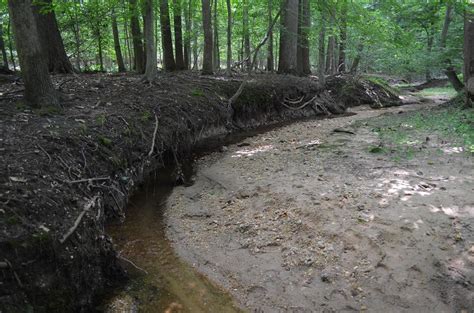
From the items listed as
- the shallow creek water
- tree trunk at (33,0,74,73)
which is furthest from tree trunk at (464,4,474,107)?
tree trunk at (33,0,74,73)

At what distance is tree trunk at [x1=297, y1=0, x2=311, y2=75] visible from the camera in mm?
15410

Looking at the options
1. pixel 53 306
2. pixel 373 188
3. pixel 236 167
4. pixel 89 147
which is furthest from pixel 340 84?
pixel 53 306

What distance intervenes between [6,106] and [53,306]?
13.9 ft

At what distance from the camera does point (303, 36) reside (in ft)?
48.6

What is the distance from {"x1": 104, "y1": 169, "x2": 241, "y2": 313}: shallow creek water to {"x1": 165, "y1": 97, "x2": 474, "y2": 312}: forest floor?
6.9 inches

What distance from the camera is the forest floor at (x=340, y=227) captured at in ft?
12.1

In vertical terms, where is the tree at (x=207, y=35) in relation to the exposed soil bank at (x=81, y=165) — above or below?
above

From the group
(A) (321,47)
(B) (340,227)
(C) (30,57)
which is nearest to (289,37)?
(A) (321,47)

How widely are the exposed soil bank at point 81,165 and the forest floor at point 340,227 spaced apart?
1079 millimetres

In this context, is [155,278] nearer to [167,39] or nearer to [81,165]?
[81,165]

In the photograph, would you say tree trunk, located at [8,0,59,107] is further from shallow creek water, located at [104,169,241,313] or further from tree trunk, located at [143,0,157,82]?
tree trunk, located at [143,0,157,82]

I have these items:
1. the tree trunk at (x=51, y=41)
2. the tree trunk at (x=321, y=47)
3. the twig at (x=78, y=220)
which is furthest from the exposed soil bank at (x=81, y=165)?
the tree trunk at (x=321, y=47)

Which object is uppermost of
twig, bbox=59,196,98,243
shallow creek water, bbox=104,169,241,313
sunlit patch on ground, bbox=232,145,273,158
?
twig, bbox=59,196,98,243

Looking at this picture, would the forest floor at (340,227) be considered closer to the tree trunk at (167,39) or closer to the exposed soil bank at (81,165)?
the exposed soil bank at (81,165)
